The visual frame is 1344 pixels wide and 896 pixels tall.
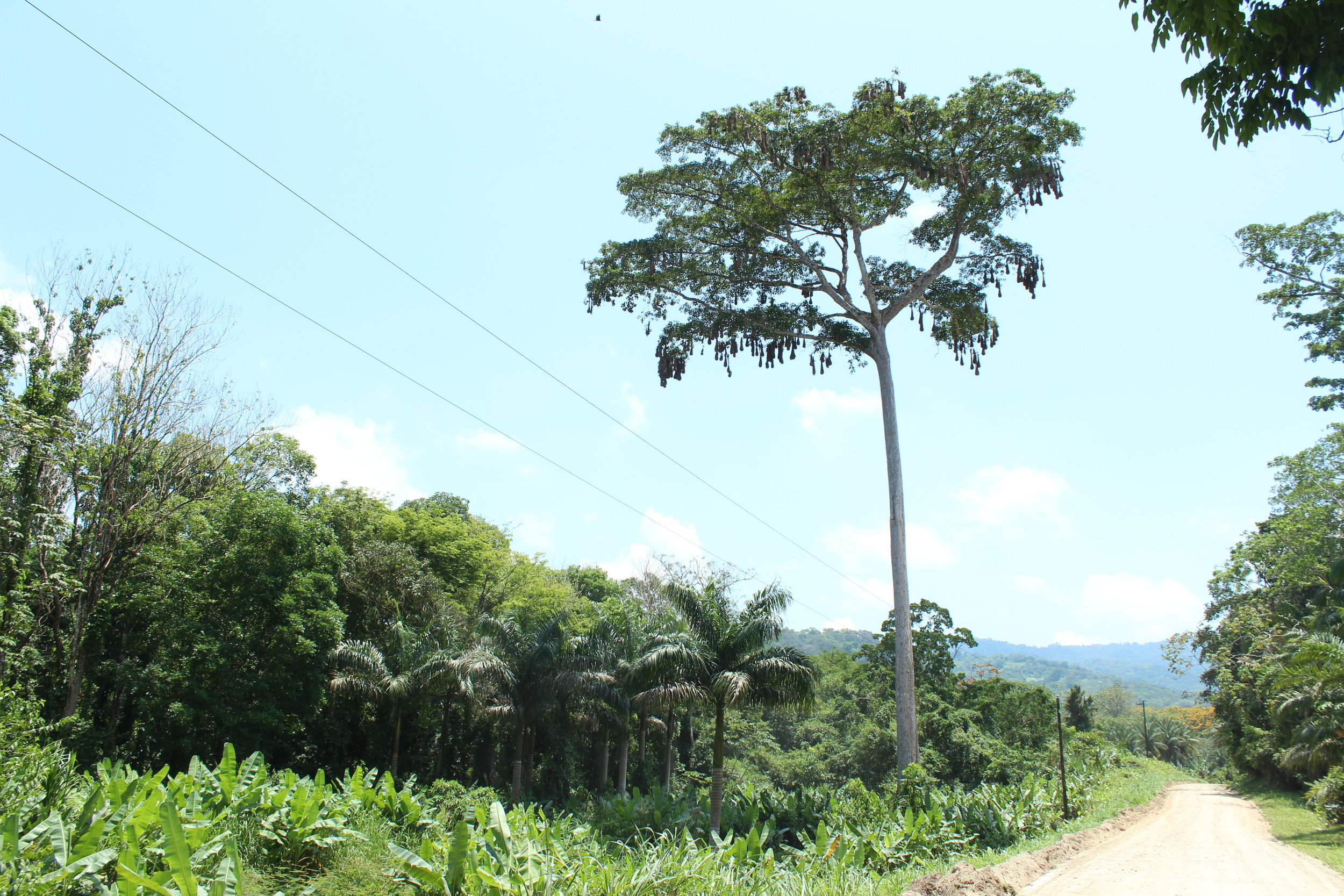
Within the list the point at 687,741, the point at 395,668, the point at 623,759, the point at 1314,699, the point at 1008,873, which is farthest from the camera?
the point at 687,741

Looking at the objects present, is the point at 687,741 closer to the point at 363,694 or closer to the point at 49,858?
the point at 363,694

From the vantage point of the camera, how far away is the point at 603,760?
29.5 metres

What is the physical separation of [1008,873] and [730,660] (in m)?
7.45

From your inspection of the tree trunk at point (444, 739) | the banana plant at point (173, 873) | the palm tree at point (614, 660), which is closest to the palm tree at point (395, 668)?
the tree trunk at point (444, 739)

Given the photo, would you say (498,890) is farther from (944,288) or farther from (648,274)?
(944,288)

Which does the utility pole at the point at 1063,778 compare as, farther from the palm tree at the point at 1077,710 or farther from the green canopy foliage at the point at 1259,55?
the palm tree at the point at 1077,710

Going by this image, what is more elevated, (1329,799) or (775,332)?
(775,332)

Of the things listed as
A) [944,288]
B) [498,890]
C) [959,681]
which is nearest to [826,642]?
[959,681]

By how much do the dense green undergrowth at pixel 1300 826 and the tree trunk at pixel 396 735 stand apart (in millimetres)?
25402

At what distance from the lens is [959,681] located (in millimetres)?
29281

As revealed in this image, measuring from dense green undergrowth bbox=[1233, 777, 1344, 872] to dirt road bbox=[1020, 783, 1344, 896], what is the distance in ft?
1.18

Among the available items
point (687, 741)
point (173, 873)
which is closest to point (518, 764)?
point (687, 741)

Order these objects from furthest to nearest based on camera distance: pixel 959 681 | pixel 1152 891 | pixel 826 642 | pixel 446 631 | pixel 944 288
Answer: pixel 826 642 < pixel 959 681 < pixel 446 631 < pixel 944 288 < pixel 1152 891

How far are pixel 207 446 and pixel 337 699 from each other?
10815mm
